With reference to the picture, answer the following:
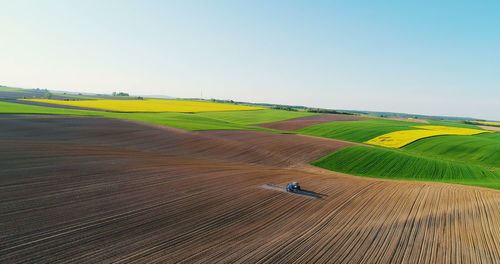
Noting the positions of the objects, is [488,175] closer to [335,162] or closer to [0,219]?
[335,162]

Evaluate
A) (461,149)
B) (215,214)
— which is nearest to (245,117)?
(461,149)

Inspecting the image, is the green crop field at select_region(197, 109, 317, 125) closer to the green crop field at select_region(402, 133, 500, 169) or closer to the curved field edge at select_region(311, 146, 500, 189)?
the green crop field at select_region(402, 133, 500, 169)

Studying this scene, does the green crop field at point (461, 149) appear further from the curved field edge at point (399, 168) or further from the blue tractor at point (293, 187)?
the blue tractor at point (293, 187)

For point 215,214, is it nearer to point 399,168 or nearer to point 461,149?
point 399,168

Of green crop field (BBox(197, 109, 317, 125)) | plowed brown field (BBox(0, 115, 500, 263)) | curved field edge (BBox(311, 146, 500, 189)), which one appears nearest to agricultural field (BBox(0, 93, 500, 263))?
plowed brown field (BBox(0, 115, 500, 263))

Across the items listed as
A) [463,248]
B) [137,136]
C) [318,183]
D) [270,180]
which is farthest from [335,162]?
[137,136]

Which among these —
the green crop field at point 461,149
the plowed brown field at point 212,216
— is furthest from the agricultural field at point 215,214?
the green crop field at point 461,149
